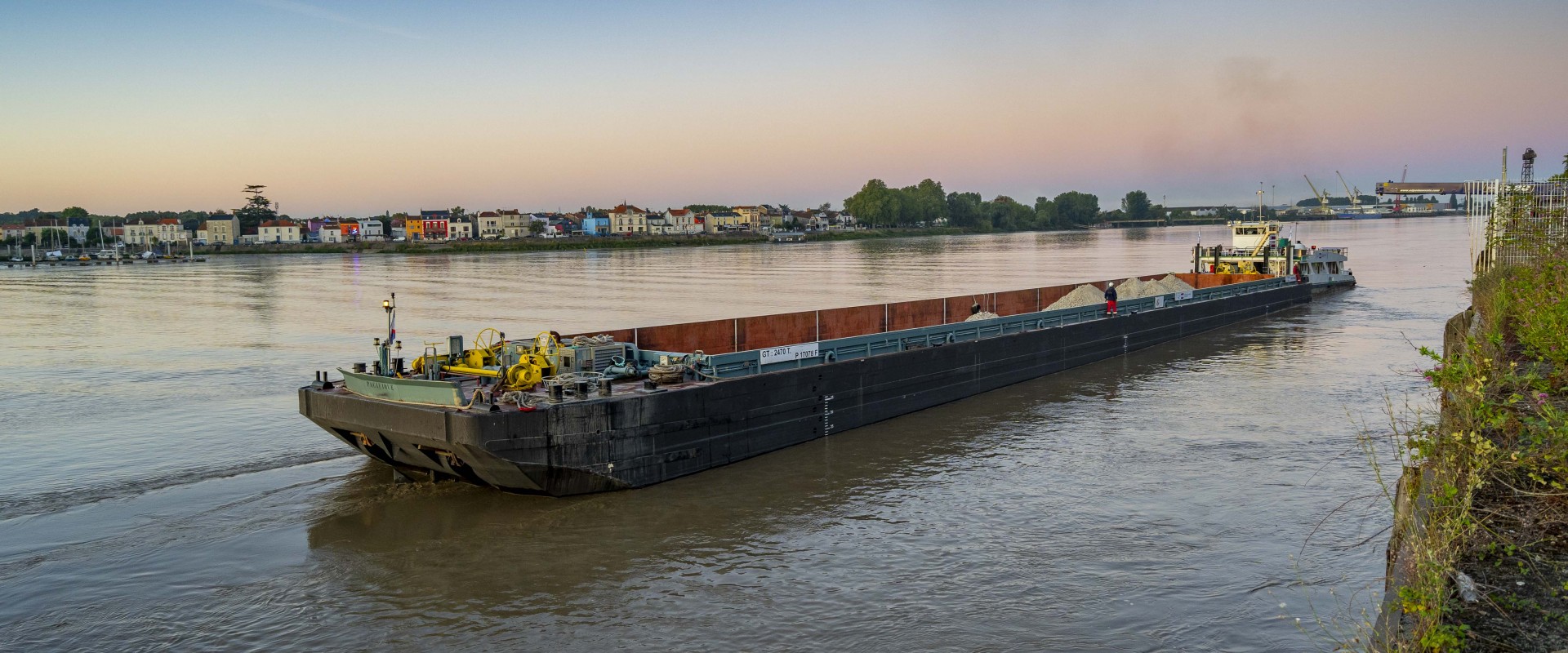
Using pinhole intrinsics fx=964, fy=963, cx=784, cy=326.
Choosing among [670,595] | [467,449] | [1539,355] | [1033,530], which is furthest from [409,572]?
[1539,355]

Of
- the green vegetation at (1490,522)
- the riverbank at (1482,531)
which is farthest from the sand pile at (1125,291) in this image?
the riverbank at (1482,531)

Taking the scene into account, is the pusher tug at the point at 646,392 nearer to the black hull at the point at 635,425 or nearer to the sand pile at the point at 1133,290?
the black hull at the point at 635,425

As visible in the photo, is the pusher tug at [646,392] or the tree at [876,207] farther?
the tree at [876,207]

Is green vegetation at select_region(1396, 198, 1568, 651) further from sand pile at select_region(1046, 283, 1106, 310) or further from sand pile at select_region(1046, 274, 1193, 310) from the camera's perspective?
sand pile at select_region(1046, 283, 1106, 310)

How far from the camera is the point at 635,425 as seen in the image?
1286 cm

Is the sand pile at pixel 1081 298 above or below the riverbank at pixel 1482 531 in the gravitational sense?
above

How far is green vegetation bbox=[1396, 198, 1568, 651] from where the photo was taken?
5828 millimetres

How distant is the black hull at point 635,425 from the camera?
1184 cm

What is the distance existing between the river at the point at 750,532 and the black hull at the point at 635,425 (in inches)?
14.0

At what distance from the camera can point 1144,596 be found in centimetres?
955

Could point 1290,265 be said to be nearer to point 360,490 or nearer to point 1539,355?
point 1539,355

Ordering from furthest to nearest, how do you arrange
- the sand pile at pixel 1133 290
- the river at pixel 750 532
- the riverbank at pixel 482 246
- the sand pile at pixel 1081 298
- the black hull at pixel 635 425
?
the riverbank at pixel 482 246
the sand pile at pixel 1133 290
the sand pile at pixel 1081 298
the black hull at pixel 635 425
the river at pixel 750 532

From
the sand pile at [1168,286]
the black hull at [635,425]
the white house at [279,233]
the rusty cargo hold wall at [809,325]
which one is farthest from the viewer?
the white house at [279,233]

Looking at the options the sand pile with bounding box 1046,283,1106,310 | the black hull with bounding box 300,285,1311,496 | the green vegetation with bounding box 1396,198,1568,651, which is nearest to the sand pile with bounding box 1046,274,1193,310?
the sand pile with bounding box 1046,283,1106,310
